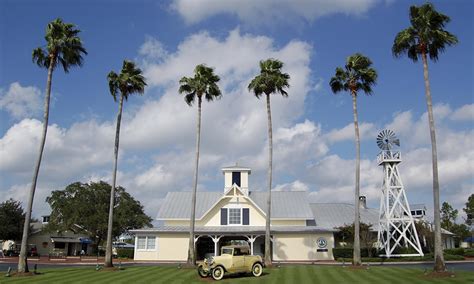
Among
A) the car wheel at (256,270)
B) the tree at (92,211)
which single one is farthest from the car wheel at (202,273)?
the tree at (92,211)

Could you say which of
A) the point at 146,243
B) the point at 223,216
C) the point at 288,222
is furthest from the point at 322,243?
the point at 146,243

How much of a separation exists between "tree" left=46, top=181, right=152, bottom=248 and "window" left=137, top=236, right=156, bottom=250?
47.3ft

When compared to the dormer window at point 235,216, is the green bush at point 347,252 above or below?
below


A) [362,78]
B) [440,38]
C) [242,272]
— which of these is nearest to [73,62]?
[242,272]

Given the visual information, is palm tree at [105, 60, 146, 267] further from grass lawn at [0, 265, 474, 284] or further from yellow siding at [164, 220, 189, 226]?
yellow siding at [164, 220, 189, 226]

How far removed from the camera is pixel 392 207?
4400 cm

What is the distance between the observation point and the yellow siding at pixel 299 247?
44812 millimetres

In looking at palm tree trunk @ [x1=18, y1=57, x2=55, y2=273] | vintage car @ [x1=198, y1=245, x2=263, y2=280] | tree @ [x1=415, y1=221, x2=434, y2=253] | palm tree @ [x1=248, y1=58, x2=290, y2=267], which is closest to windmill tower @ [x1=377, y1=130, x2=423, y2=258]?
tree @ [x1=415, y1=221, x2=434, y2=253]

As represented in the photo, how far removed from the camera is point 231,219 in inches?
1893

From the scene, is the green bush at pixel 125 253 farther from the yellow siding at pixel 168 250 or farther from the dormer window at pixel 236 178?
the dormer window at pixel 236 178

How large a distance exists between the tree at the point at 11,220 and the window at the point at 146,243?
28.9m

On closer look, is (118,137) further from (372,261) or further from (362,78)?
(372,261)

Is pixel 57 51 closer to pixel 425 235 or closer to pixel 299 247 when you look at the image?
pixel 299 247

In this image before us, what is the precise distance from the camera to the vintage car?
75.8 feet
